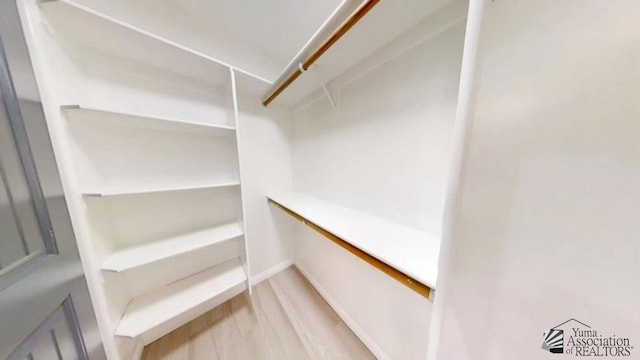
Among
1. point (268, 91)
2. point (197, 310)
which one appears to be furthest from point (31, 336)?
point (268, 91)

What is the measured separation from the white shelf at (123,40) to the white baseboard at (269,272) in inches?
70.3

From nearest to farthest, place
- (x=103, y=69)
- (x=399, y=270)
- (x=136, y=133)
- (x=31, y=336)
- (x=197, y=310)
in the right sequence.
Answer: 1. (x=31, y=336)
2. (x=399, y=270)
3. (x=103, y=69)
4. (x=136, y=133)
5. (x=197, y=310)

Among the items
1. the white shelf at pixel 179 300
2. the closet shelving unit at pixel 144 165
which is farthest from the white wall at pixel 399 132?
the white shelf at pixel 179 300

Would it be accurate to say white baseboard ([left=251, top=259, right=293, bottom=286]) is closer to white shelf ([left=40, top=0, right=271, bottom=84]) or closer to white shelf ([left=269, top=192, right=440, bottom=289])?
white shelf ([left=269, top=192, right=440, bottom=289])

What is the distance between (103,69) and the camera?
97 cm

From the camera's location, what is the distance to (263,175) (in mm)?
1724

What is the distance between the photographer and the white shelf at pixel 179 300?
40.0 inches

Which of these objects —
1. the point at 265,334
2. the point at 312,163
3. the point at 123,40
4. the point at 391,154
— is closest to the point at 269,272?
the point at 265,334

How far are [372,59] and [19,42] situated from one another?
1.42 metres

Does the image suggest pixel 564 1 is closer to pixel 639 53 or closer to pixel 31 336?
pixel 639 53

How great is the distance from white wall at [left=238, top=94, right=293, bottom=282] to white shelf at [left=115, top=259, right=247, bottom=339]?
30 centimetres

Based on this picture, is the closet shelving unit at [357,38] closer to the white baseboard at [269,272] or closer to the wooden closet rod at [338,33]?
the wooden closet rod at [338,33]

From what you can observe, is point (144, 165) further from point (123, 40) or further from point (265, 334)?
point (265, 334)

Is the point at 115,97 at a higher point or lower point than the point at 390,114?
higher
